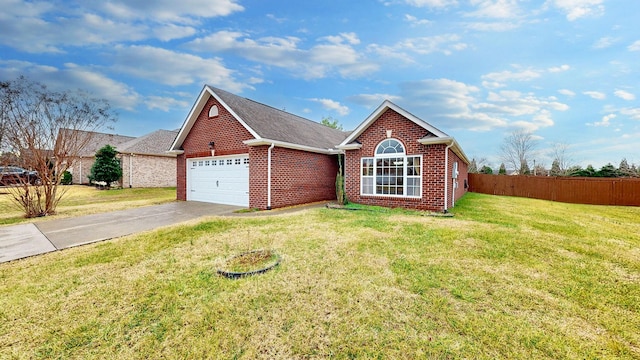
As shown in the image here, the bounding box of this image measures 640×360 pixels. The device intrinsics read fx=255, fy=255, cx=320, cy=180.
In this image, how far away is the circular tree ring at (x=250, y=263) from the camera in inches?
171

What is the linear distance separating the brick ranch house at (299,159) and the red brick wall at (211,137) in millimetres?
46

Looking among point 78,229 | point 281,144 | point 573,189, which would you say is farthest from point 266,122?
point 573,189

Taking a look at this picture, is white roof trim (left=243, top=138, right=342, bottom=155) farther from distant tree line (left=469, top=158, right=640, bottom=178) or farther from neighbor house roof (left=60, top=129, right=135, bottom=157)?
distant tree line (left=469, top=158, right=640, bottom=178)

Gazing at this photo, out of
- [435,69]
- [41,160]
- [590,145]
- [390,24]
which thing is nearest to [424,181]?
[390,24]

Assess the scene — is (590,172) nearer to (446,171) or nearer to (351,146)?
(446,171)

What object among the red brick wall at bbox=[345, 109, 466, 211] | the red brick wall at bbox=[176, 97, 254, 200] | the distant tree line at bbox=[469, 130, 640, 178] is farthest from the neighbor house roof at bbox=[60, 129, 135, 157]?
the distant tree line at bbox=[469, 130, 640, 178]

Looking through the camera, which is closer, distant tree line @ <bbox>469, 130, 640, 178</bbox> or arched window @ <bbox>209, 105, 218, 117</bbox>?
arched window @ <bbox>209, 105, 218, 117</bbox>

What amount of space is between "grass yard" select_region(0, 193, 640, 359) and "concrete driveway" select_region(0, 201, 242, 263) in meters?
0.80

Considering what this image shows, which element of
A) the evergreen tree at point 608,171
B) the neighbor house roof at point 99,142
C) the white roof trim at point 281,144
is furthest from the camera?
the neighbor house roof at point 99,142

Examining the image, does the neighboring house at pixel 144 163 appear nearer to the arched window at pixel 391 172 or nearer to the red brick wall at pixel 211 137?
the red brick wall at pixel 211 137

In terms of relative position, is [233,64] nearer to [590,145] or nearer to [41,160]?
[41,160]

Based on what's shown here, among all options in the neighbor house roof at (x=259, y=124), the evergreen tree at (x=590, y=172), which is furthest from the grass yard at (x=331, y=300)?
the evergreen tree at (x=590, y=172)

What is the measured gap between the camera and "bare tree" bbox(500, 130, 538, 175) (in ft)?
105

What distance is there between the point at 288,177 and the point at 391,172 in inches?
180
